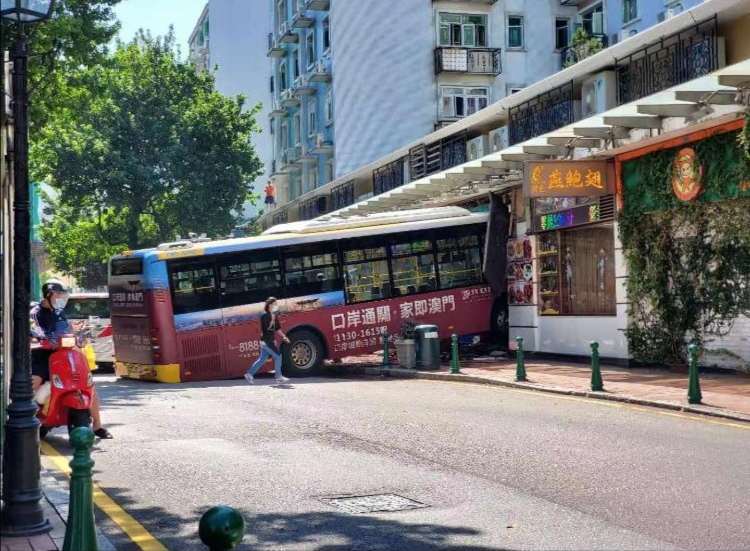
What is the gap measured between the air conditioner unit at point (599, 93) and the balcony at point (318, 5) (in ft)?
77.3

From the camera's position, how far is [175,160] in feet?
158

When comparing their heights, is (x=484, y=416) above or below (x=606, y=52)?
below

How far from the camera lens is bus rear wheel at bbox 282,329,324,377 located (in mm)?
24109

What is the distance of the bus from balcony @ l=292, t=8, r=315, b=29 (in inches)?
956

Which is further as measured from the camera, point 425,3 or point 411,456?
point 425,3

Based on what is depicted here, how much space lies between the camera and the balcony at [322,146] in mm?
46728

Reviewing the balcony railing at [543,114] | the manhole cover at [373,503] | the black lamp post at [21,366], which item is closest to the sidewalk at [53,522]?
the black lamp post at [21,366]

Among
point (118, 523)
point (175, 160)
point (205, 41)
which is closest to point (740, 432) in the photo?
point (118, 523)

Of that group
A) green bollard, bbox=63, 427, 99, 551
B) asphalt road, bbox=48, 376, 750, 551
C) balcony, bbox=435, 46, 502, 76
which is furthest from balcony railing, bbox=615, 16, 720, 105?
balcony, bbox=435, 46, 502, 76

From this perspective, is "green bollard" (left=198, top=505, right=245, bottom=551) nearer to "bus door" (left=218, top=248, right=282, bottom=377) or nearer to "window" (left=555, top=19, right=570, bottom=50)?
"bus door" (left=218, top=248, right=282, bottom=377)

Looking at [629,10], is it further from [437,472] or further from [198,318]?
[437,472]

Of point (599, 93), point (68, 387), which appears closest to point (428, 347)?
point (599, 93)

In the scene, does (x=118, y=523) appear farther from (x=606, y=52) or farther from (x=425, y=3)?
(x=425, y=3)

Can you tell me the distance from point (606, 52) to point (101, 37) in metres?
9.87
